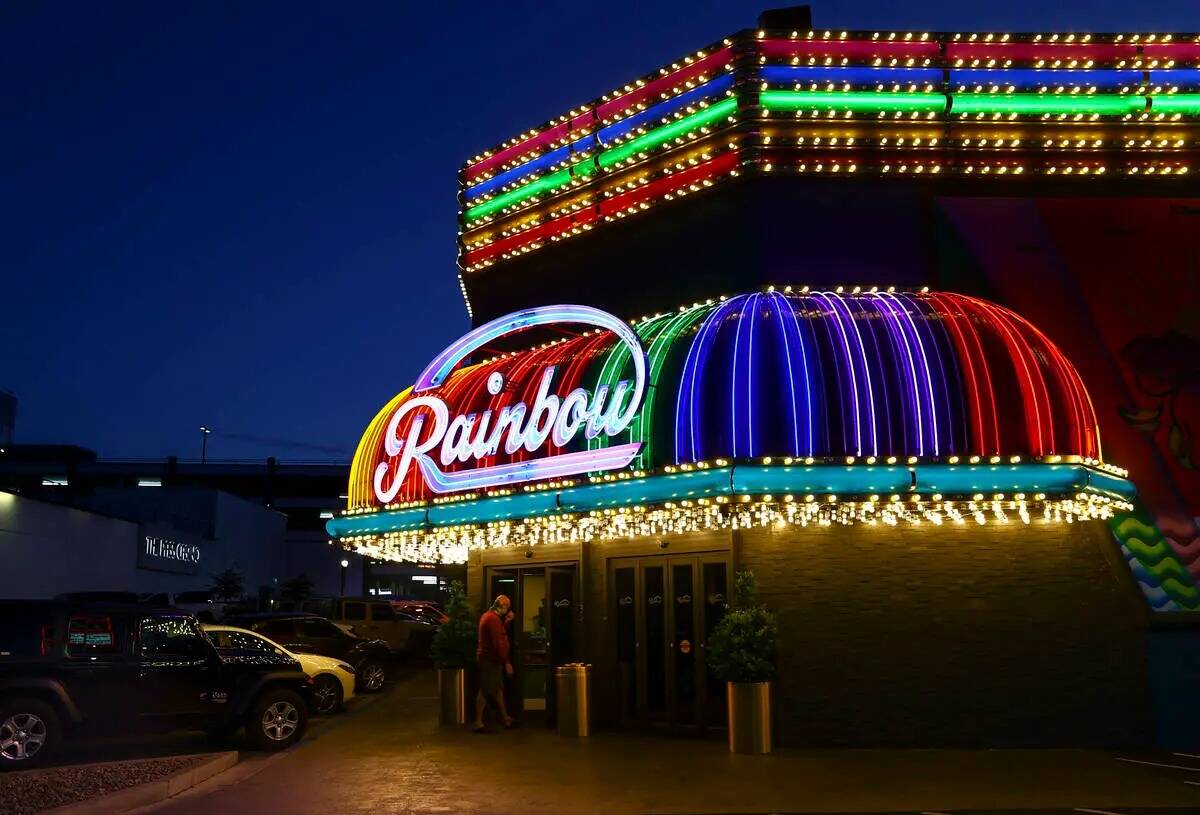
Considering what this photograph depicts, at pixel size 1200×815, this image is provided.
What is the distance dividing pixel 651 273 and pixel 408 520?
552 cm

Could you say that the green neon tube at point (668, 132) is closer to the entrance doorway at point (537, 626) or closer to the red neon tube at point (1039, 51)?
the red neon tube at point (1039, 51)

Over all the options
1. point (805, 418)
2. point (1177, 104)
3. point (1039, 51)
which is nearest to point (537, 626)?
point (805, 418)

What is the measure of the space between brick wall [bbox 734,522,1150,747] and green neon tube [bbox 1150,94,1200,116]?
6.72 m

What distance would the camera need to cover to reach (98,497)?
4853 centimetres

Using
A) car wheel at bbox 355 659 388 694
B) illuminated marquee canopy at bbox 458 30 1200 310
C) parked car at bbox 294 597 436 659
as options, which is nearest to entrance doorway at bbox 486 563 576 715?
illuminated marquee canopy at bbox 458 30 1200 310

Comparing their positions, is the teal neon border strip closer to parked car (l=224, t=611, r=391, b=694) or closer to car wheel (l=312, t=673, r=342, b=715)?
car wheel (l=312, t=673, r=342, b=715)

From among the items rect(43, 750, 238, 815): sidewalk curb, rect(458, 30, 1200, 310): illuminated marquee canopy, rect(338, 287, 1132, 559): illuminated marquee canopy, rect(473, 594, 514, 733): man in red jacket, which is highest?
rect(458, 30, 1200, 310): illuminated marquee canopy

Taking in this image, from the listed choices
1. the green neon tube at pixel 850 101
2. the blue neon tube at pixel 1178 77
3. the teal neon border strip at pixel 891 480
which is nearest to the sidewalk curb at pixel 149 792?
the teal neon border strip at pixel 891 480

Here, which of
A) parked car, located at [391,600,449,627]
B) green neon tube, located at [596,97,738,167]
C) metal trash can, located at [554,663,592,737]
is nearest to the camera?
metal trash can, located at [554,663,592,737]

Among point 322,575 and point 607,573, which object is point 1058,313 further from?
point 322,575

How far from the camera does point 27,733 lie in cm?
1275

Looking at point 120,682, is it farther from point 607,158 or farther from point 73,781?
point 607,158

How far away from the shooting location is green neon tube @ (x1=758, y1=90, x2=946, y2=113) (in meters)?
16.1

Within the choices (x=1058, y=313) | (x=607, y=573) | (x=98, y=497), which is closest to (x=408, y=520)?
(x=607, y=573)
